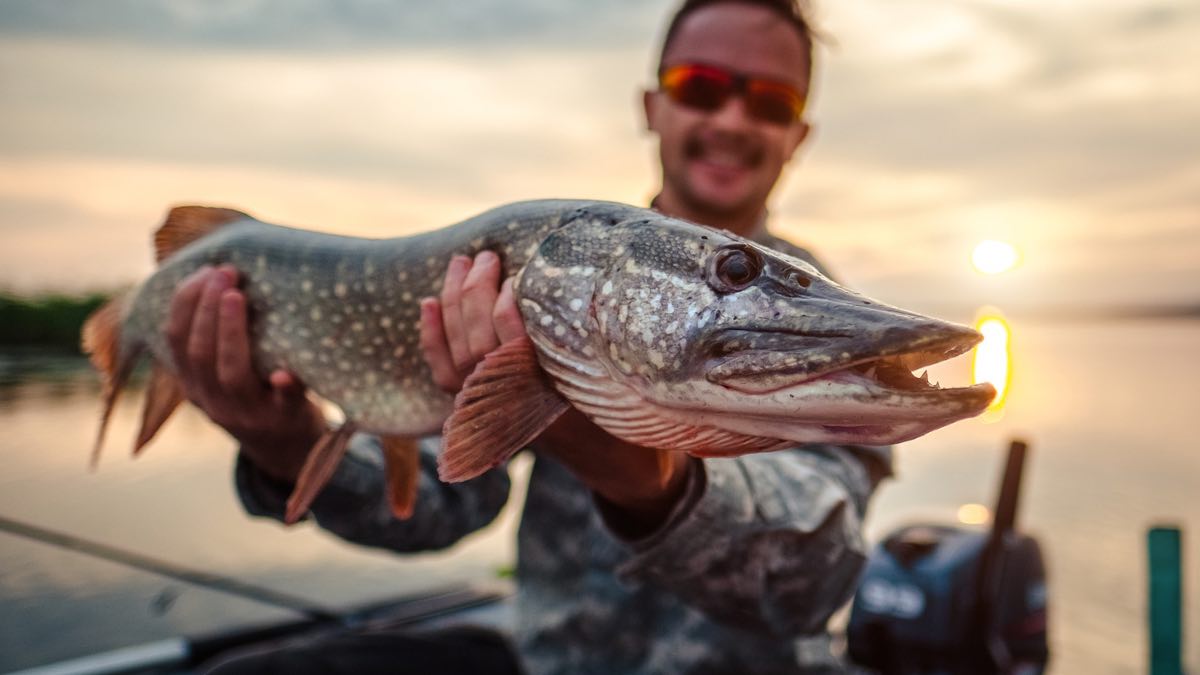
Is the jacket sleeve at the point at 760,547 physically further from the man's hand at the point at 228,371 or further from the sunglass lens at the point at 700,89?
the sunglass lens at the point at 700,89

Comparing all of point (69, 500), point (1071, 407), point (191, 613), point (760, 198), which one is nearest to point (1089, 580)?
point (760, 198)

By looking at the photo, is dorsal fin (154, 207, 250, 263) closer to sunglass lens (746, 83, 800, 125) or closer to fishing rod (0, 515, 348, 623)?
fishing rod (0, 515, 348, 623)

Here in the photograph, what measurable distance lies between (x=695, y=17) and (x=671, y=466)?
1.72 meters

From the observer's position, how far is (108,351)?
7.95 feet

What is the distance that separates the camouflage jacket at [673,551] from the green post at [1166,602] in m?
0.92

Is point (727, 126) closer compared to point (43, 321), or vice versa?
point (727, 126)

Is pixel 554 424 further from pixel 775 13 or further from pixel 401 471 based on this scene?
pixel 775 13

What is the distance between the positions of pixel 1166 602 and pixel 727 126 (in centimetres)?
191

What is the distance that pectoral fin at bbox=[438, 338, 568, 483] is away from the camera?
1336 millimetres

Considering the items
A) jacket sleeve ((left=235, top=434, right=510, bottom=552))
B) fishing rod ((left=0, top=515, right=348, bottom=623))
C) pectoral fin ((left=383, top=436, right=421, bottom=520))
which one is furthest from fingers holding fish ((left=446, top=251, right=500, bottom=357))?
fishing rod ((left=0, top=515, right=348, bottom=623))

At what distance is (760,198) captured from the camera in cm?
282

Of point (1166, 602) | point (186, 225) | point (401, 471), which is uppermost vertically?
point (186, 225)

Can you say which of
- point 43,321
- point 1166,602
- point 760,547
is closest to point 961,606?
point 1166,602

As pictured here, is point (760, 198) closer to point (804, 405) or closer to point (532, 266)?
point (532, 266)
